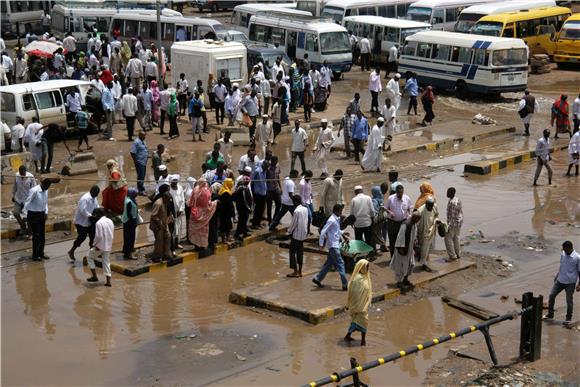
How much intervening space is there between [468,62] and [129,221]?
58.6 feet

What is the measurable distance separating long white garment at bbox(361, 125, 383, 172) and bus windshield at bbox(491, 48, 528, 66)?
32.3ft

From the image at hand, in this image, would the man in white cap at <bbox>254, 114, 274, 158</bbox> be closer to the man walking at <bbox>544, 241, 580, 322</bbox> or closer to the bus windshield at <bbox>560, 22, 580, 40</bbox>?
the man walking at <bbox>544, 241, 580, 322</bbox>

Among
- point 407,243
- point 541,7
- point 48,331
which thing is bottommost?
point 48,331

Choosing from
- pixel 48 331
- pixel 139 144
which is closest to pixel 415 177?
pixel 139 144

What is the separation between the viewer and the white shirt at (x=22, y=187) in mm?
16812

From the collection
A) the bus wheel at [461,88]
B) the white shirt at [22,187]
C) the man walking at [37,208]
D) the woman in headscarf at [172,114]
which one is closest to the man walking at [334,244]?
the man walking at [37,208]

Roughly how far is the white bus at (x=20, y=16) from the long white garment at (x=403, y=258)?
1223 inches

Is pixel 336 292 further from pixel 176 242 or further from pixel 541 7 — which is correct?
pixel 541 7

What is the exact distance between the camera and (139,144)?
19.2m

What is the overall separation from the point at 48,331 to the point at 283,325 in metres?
3.01

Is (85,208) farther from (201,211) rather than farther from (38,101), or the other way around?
(38,101)

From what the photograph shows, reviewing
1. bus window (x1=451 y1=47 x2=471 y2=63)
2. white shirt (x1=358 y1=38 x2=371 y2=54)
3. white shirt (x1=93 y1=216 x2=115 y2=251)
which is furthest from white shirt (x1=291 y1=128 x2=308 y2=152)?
white shirt (x1=358 y1=38 x2=371 y2=54)

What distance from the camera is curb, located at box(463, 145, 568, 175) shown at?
22.2 metres

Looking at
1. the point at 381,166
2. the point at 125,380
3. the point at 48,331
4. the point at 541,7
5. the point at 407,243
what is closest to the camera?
the point at 125,380
